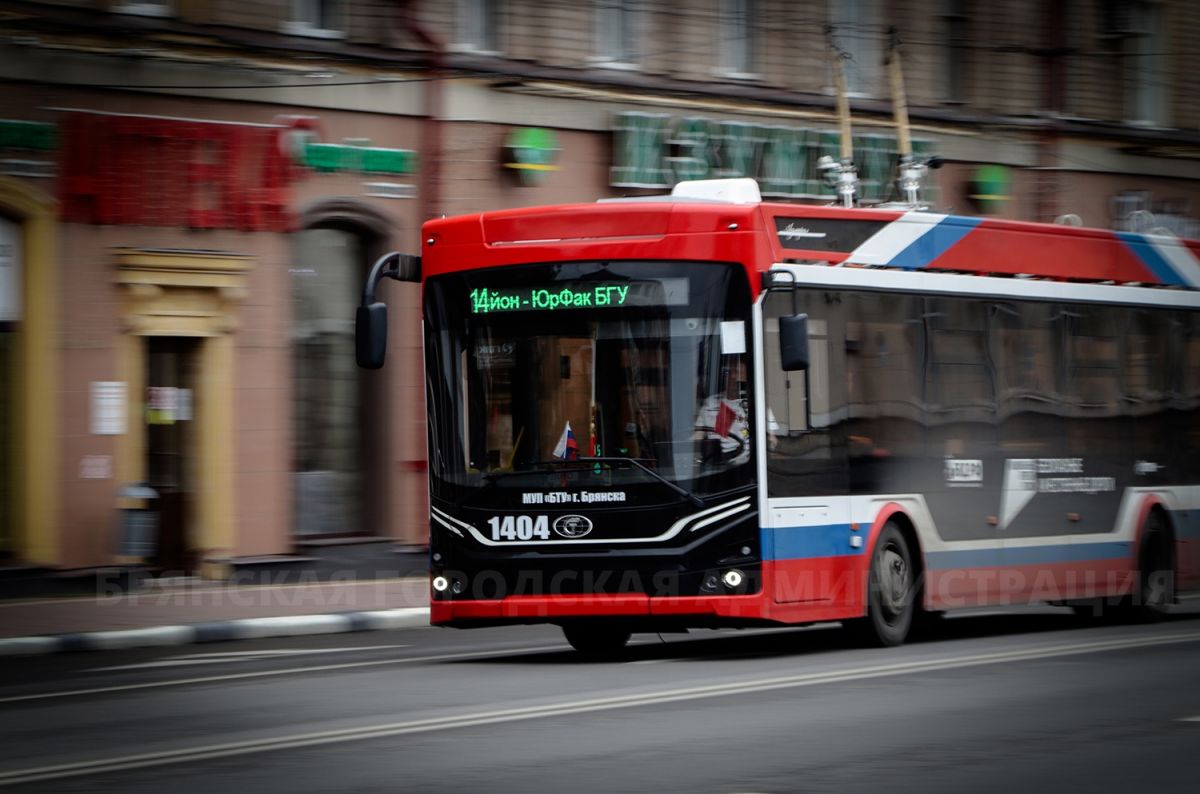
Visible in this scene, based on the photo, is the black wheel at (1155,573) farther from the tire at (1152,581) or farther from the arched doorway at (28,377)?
the arched doorway at (28,377)

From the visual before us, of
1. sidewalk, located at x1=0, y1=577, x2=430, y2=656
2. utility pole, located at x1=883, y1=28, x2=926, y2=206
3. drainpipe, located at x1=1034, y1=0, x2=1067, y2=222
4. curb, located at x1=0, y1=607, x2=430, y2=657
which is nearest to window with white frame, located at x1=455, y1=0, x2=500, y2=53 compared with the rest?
utility pole, located at x1=883, y1=28, x2=926, y2=206

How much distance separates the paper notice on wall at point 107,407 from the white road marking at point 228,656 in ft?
18.0

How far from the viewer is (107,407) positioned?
2108 centimetres

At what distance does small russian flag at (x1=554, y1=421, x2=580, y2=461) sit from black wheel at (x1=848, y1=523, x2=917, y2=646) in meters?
2.32

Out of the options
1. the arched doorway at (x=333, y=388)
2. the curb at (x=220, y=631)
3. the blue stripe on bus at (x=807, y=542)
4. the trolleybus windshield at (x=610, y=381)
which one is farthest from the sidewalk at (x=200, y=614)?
the blue stripe on bus at (x=807, y=542)

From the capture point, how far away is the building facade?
68.0ft

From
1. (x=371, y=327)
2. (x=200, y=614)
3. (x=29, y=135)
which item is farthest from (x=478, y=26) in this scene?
(x=371, y=327)

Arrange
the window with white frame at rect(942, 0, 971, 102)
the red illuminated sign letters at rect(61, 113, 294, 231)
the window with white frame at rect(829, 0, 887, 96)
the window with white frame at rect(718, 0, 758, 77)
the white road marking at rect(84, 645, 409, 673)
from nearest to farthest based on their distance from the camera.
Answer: the white road marking at rect(84, 645, 409, 673) < the red illuminated sign letters at rect(61, 113, 294, 231) < the window with white frame at rect(718, 0, 758, 77) < the window with white frame at rect(829, 0, 887, 96) < the window with white frame at rect(942, 0, 971, 102)

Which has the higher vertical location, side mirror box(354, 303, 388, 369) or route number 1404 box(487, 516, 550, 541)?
side mirror box(354, 303, 388, 369)

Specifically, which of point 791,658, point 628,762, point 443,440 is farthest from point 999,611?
point 628,762

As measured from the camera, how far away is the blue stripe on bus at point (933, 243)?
14.8 meters

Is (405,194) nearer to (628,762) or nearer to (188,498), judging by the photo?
(188,498)

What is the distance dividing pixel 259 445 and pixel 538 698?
12.3 meters

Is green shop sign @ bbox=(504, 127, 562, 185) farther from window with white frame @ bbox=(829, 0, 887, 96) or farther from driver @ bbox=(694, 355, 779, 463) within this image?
driver @ bbox=(694, 355, 779, 463)
